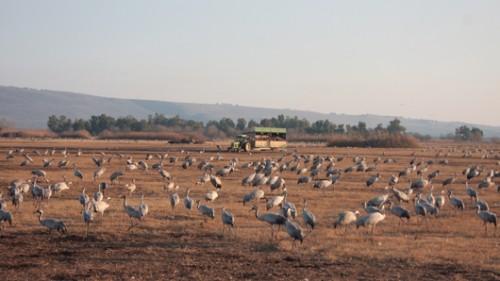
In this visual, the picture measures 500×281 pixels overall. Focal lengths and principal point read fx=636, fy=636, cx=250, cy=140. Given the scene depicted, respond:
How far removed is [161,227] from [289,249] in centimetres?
447

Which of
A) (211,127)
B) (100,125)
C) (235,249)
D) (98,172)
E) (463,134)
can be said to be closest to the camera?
(235,249)

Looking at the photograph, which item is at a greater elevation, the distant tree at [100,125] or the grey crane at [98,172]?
the grey crane at [98,172]

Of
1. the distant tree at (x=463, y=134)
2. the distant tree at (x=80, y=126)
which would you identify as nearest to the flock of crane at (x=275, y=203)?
the distant tree at (x=80, y=126)

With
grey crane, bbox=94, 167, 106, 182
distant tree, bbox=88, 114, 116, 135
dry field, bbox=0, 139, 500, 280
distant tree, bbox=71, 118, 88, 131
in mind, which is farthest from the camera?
distant tree, bbox=71, 118, 88, 131

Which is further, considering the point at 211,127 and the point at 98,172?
the point at 211,127

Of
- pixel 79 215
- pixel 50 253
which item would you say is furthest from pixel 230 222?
pixel 79 215

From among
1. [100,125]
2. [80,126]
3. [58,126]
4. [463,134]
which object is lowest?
[58,126]

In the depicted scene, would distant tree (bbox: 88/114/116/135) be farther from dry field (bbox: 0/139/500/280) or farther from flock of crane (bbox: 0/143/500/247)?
dry field (bbox: 0/139/500/280)

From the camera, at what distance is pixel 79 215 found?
2008 centimetres

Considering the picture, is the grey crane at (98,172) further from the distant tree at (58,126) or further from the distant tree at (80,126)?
the distant tree at (58,126)

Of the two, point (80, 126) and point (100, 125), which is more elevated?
point (100, 125)

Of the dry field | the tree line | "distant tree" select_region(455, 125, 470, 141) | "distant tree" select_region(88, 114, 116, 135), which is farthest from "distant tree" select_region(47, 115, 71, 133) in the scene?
the dry field

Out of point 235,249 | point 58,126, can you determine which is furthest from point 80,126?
point 235,249

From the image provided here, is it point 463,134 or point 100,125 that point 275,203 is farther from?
point 463,134
